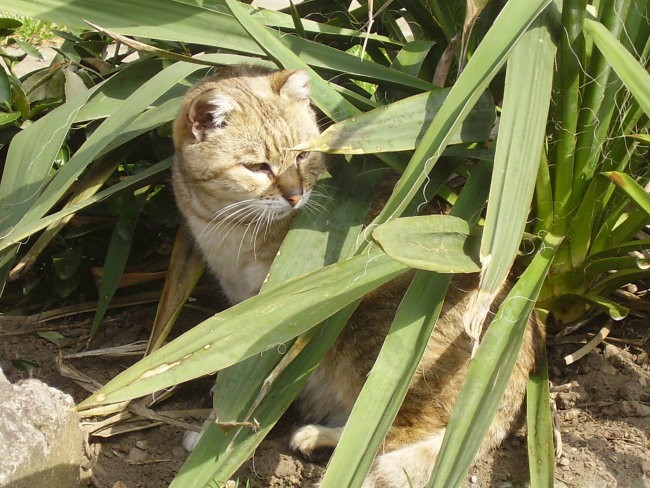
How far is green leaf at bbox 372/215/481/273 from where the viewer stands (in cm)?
171

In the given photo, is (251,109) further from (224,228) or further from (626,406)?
(626,406)

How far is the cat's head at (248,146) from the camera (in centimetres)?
265

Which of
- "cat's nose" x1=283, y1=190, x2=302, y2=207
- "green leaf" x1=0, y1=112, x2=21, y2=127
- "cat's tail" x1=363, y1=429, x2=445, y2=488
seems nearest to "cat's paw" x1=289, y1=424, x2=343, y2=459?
"cat's tail" x1=363, y1=429, x2=445, y2=488

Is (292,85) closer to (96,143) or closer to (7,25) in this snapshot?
(96,143)

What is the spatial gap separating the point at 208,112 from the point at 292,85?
0.29m

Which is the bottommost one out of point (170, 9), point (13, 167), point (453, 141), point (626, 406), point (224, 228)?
point (626, 406)

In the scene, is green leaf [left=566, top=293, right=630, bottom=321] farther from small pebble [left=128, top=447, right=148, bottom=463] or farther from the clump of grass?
the clump of grass

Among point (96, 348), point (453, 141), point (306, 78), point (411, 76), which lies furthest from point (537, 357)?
point (96, 348)

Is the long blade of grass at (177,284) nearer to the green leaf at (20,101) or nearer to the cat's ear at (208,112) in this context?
the cat's ear at (208,112)

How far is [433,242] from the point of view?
6.03ft

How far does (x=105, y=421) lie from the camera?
107 inches

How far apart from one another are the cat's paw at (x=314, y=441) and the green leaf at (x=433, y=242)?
0.99 m

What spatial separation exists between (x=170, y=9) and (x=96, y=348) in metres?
1.36

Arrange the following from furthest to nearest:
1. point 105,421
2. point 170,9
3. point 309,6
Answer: point 309,6 < point 105,421 < point 170,9
